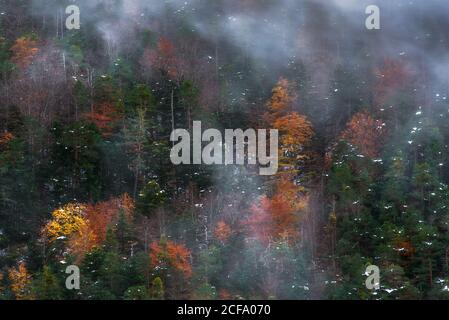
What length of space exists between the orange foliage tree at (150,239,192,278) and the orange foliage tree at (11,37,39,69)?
69.1ft

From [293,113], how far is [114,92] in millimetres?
12019

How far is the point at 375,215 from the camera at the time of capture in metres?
39.0

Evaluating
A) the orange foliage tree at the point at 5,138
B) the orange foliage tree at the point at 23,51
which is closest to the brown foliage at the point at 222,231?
the orange foliage tree at the point at 5,138

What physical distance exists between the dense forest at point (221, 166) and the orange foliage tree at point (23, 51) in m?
0.19

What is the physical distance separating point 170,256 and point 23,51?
82.3 ft

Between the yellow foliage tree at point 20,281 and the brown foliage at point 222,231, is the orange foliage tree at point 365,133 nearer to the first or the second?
the brown foliage at point 222,231

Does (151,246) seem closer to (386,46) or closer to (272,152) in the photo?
(272,152)

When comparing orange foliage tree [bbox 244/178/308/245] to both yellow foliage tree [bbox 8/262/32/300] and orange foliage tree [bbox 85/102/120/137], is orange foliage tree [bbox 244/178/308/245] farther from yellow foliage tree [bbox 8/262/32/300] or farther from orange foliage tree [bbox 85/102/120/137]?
yellow foliage tree [bbox 8/262/32/300]

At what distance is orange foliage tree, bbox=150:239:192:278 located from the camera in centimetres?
3353

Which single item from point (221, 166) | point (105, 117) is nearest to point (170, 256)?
point (221, 166)

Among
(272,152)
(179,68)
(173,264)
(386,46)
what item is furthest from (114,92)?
(386,46)

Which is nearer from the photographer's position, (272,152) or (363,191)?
(363,191)

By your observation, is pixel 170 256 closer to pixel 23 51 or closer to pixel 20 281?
pixel 20 281

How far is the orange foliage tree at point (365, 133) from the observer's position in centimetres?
4544
